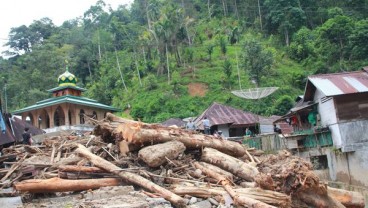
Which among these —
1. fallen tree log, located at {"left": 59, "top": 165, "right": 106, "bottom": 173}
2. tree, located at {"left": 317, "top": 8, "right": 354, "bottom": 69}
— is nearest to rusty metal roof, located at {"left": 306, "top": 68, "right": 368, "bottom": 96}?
fallen tree log, located at {"left": 59, "top": 165, "right": 106, "bottom": 173}

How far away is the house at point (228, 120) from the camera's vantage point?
31.3m

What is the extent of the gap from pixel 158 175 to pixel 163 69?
47344 mm

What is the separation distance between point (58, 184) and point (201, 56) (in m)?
51.4

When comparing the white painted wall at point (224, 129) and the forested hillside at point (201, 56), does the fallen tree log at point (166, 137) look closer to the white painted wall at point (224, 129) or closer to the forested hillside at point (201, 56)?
the white painted wall at point (224, 129)

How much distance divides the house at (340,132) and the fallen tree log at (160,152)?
14252mm

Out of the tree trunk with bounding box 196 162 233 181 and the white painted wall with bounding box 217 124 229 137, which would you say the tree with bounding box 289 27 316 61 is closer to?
the white painted wall with bounding box 217 124 229 137

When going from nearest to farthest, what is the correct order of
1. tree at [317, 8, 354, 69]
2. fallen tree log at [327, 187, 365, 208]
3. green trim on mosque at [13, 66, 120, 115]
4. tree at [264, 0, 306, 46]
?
fallen tree log at [327, 187, 365, 208] → green trim on mosque at [13, 66, 120, 115] → tree at [317, 8, 354, 69] → tree at [264, 0, 306, 46]

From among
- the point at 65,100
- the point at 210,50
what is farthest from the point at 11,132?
the point at 210,50

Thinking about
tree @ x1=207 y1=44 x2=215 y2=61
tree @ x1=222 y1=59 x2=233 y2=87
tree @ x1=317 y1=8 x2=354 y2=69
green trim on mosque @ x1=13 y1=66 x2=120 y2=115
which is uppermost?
tree @ x1=207 y1=44 x2=215 y2=61

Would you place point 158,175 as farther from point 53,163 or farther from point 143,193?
point 53,163

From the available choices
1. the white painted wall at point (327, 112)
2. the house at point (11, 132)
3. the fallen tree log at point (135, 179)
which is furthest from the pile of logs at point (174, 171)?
the white painted wall at point (327, 112)

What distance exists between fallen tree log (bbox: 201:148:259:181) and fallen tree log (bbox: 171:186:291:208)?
1.32 metres

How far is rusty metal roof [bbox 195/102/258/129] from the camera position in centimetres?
3122

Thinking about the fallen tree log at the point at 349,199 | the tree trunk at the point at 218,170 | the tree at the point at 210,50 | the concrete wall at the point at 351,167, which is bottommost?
the concrete wall at the point at 351,167
